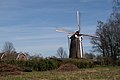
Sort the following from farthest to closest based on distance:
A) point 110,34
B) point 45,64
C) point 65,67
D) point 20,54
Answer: point 20,54, point 110,34, point 45,64, point 65,67

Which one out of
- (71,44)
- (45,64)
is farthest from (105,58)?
(45,64)

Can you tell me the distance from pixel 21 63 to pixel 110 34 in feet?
97.6

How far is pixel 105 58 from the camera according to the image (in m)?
74.9

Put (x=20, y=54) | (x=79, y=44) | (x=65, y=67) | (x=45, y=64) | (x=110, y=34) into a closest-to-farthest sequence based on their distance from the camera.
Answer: (x=65, y=67) < (x=45, y=64) < (x=79, y=44) < (x=110, y=34) < (x=20, y=54)

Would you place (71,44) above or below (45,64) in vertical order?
above

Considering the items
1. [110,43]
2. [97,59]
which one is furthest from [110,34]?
[97,59]

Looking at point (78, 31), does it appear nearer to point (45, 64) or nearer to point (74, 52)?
point (74, 52)

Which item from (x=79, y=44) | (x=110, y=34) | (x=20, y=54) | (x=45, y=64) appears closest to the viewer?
(x=45, y=64)

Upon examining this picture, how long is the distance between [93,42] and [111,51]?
5.59 m

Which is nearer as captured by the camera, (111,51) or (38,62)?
(38,62)

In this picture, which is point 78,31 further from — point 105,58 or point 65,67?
point 65,67

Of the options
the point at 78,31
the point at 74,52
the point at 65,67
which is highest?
the point at 78,31

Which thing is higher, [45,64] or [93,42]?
[93,42]

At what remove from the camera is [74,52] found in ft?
245
